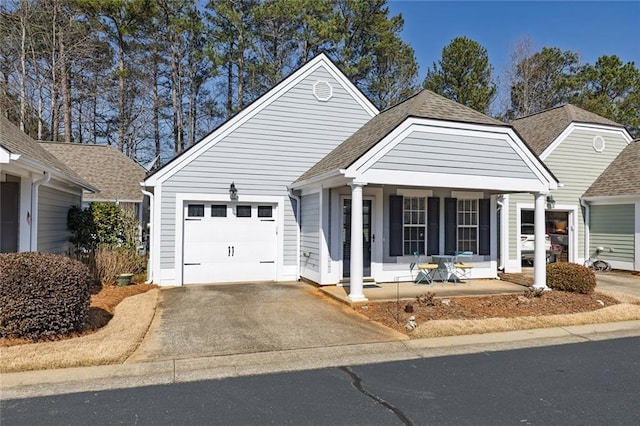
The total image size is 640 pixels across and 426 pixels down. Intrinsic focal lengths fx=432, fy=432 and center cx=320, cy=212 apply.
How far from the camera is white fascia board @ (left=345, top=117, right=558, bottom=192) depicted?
9047mm

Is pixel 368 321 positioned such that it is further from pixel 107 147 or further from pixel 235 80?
pixel 235 80

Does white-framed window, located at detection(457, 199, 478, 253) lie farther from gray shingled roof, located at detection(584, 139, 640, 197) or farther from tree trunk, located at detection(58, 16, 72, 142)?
tree trunk, located at detection(58, 16, 72, 142)

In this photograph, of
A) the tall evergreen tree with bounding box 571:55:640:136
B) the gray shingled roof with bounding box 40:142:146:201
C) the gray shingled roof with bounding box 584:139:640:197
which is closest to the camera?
the gray shingled roof with bounding box 584:139:640:197

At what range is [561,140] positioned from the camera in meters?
15.9

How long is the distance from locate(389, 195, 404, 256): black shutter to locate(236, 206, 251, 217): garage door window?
3.97 meters

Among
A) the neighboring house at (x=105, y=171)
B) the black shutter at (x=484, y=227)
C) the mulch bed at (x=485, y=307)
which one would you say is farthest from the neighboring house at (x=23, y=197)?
the black shutter at (x=484, y=227)

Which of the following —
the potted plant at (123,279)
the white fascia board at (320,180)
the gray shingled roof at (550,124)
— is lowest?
the potted plant at (123,279)

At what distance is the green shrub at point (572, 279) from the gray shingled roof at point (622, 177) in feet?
20.7

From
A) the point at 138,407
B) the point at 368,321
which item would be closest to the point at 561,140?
the point at 368,321

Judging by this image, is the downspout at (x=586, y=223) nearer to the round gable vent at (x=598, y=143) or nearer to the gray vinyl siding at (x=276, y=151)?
the round gable vent at (x=598, y=143)

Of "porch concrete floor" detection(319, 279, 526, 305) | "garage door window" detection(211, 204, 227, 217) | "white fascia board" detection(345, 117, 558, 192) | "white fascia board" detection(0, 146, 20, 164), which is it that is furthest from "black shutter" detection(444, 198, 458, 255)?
"white fascia board" detection(0, 146, 20, 164)

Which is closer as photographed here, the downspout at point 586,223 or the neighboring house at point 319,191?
the neighboring house at point 319,191

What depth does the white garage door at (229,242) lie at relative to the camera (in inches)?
461

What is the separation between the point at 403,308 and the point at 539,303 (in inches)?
122
